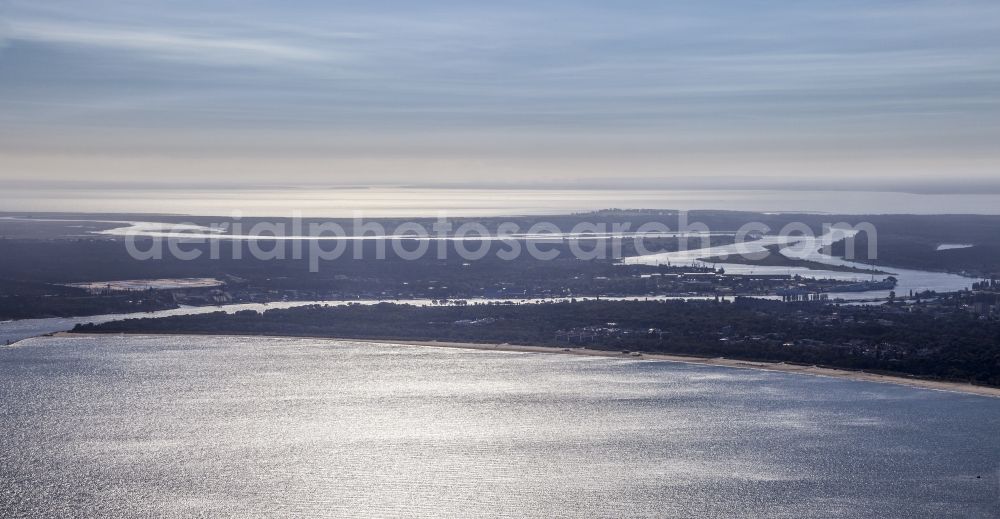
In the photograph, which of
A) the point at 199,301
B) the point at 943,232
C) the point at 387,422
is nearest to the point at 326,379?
the point at 387,422

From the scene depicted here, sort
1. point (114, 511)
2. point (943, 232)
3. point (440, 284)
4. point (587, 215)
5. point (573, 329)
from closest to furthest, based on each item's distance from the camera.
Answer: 1. point (114, 511)
2. point (573, 329)
3. point (440, 284)
4. point (943, 232)
5. point (587, 215)

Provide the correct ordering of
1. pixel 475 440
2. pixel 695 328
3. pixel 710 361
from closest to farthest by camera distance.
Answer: pixel 475 440 < pixel 710 361 < pixel 695 328

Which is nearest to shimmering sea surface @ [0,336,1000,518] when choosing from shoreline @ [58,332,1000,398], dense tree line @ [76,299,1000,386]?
shoreline @ [58,332,1000,398]

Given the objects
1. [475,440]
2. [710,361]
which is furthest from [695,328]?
[475,440]

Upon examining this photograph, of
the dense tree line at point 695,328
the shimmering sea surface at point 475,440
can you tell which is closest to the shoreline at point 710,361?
the dense tree line at point 695,328

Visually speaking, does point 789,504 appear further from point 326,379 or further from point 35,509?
point 326,379

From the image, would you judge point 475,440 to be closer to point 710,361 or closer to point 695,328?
point 710,361
